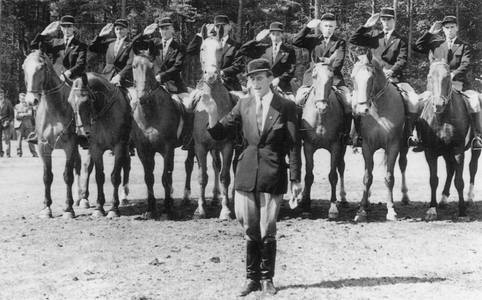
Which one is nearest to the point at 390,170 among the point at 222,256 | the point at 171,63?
the point at 222,256

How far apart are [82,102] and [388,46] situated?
5.99 m

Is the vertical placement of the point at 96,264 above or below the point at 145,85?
below

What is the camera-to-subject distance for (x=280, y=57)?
12.0 meters

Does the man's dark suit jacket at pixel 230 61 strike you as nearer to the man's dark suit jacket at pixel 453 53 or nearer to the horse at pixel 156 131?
the horse at pixel 156 131

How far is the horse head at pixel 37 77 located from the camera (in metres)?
10.7

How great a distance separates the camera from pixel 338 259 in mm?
8219

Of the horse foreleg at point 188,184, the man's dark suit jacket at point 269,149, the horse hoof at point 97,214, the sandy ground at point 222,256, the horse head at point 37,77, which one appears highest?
the horse head at point 37,77

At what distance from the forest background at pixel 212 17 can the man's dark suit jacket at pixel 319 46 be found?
26177 millimetres

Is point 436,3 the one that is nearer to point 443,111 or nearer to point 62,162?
point 62,162

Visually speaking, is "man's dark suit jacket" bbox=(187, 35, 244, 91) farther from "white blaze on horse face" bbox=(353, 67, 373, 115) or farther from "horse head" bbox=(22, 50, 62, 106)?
"horse head" bbox=(22, 50, 62, 106)

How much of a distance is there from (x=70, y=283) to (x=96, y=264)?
0.89 meters

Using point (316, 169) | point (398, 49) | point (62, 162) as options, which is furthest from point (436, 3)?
point (398, 49)

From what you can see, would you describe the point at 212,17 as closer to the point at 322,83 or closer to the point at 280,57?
the point at 280,57

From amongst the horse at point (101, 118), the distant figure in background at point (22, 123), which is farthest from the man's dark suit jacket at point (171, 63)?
the distant figure in background at point (22, 123)
